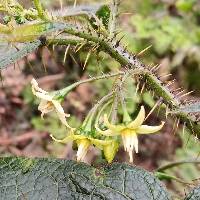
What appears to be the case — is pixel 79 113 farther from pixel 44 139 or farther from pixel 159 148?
pixel 159 148

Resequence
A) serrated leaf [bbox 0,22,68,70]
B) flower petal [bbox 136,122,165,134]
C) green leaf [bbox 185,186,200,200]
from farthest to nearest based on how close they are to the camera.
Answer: flower petal [bbox 136,122,165,134] → green leaf [bbox 185,186,200,200] → serrated leaf [bbox 0,22,68,70]

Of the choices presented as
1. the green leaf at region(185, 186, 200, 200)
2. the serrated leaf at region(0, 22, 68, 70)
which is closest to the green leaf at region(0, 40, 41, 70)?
the serrated leaf at region(0, 22, 68, 70)

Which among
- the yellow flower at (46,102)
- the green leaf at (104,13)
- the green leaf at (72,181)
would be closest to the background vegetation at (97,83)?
the green leaf at (104,13)

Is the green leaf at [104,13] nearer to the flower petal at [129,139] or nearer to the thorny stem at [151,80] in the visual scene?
the thorny stem at [151,80]

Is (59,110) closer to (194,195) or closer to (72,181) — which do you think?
(72,181)

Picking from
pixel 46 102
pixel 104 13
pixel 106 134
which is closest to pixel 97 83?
pixel 104 13

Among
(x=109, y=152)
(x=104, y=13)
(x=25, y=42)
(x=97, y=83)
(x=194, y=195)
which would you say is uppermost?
(x=97, y=83)

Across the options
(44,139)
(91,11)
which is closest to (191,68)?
(44,139)

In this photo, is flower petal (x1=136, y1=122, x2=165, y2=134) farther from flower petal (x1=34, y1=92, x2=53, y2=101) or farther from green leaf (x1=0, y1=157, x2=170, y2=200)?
flower petal (x1=34, y1=92, x2=53, y2=101)
